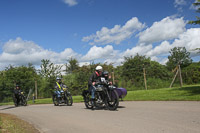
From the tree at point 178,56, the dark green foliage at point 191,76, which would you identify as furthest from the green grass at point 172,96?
the tree at point 178,56

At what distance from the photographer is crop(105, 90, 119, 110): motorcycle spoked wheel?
28.3 feet

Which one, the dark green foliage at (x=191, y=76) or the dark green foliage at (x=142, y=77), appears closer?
the dark green foliage at (x=142, y=77)

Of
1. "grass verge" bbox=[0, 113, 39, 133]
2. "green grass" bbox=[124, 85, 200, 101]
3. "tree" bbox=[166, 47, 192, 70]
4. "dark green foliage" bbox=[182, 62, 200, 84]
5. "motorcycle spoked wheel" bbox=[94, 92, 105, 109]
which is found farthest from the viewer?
"tree" bbox=[166, 47, 192, 70]

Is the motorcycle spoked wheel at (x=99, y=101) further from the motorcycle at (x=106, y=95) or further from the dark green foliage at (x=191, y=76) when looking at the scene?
the dark green foliage at (x=191, y=76)

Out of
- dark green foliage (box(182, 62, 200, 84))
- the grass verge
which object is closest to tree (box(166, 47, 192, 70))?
dark green foliage (box(182, 62, 200, 84))

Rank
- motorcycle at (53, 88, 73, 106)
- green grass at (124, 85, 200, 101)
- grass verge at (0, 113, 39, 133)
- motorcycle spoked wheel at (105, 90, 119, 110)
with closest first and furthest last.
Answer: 1. grass verge at (0, 113, 39, 133)
2. motorcycle spoked wheel at (105, 90, 119, 110)
3. green grass at (124, 85, 200, 101)
4. motorcycle at (53, 88, 73, 106)

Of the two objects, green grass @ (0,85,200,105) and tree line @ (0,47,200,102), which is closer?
green grass @ (0,85,200,105)

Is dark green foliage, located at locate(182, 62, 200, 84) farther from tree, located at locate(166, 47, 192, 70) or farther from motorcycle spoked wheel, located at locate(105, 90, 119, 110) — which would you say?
tree, located at locate(166, 47, 192, 70)

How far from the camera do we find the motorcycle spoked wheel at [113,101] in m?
8.62

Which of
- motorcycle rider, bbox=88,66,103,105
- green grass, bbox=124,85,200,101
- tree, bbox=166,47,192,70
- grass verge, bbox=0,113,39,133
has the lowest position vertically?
Result: grass verge, bbox=0,113,39,133

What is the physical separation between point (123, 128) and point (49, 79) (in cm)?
2335

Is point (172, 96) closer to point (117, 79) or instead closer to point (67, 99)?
point (67, 99)

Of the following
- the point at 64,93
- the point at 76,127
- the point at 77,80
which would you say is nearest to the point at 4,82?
the point at 77,80

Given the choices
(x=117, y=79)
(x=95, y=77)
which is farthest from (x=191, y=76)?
(x=95, y=77)
